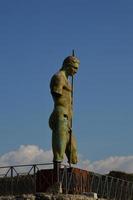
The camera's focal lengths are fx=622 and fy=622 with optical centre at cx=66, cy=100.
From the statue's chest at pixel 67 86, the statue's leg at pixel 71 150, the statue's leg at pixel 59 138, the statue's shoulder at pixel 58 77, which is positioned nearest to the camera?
the statue's leg at pixel 59 138

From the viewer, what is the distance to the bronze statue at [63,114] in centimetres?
2256

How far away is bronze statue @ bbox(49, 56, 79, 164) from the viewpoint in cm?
2256

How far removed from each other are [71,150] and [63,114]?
153cm

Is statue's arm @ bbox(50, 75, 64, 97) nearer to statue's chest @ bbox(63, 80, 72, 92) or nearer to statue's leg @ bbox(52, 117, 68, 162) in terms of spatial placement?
statue's chest @ bbox(63, 80, 72, 92)

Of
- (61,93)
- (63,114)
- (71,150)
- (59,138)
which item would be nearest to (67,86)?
(61,93)

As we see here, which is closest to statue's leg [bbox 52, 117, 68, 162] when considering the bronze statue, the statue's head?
the bronze statue

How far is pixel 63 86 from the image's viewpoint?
22875mm

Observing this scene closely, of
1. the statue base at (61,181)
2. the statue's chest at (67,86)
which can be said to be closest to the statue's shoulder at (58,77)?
the statue's chest at (67,86)

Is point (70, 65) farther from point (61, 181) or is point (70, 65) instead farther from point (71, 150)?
point (61, 181)

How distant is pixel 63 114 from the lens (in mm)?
22781

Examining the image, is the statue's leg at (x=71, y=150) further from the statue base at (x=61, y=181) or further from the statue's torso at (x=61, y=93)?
the statue base at (x=61, y=181)

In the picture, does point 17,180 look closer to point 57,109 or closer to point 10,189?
point 10,189

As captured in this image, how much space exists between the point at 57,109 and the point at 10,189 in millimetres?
3360

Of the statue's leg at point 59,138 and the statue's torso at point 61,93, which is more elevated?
the statue's torso at point 61,93
